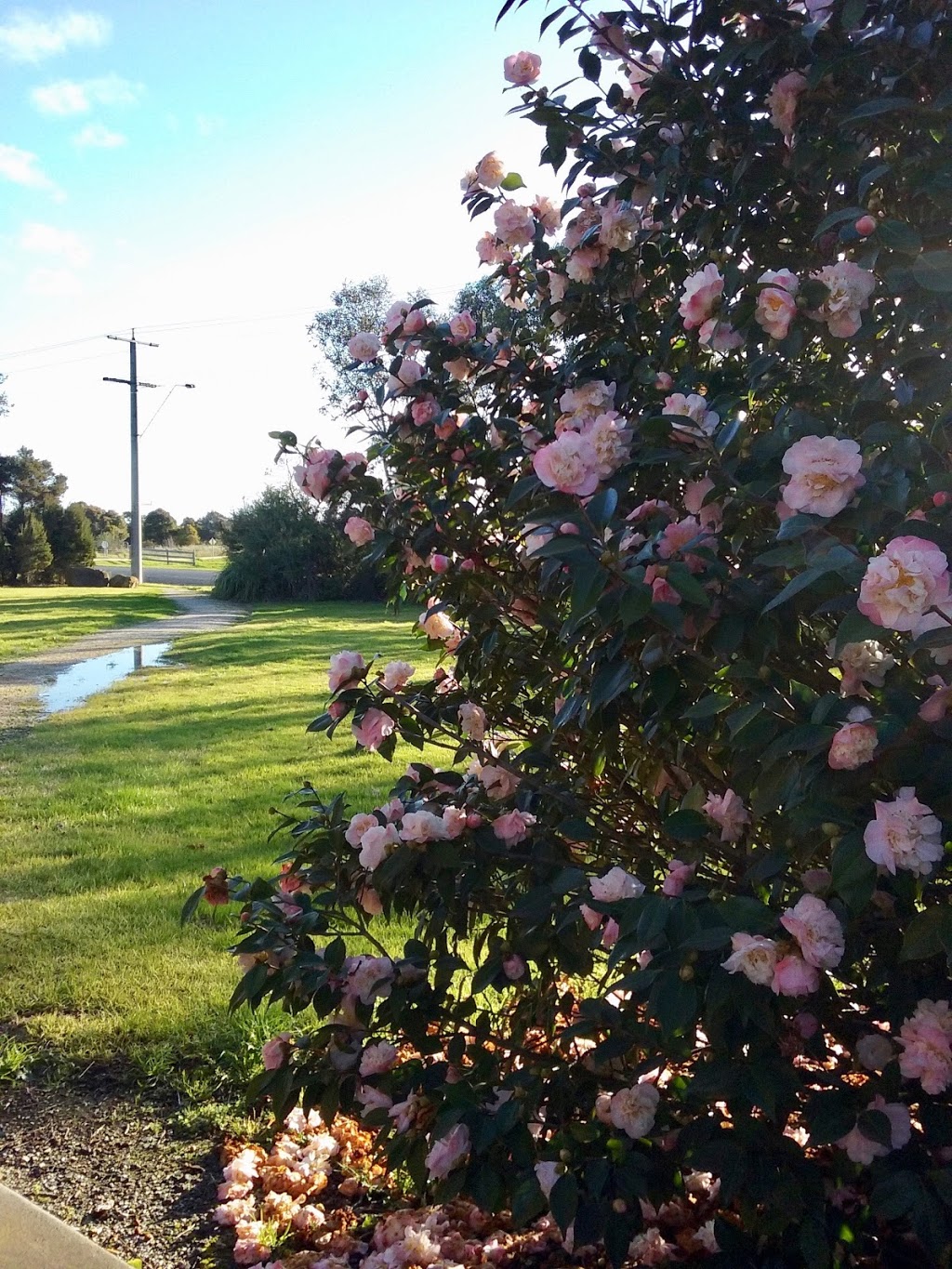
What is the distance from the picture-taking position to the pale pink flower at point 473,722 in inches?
84.3

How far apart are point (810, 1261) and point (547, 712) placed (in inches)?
46.7

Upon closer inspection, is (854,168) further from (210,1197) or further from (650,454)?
(210,1197)

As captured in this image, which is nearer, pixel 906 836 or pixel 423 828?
pixel 906 836

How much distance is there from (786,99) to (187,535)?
7290 cm

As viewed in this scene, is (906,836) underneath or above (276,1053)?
above

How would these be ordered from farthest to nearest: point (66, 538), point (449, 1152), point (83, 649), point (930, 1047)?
point (66, 538) → point (83, 649) → point (449, 1152) → point (930, 1047)

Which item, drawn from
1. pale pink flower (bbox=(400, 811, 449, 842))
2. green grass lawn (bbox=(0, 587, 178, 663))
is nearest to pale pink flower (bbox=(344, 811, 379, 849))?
pale pink flower (bbox=(400, 811, 449, 842))

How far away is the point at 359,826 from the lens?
1.79 meters

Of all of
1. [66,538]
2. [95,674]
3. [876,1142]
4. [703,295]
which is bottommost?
[95,674]

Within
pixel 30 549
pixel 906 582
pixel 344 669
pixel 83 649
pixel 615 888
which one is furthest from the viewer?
pixel 30 549

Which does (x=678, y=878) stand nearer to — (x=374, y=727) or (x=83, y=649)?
(x=374, y=727)

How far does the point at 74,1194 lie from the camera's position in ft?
7.29

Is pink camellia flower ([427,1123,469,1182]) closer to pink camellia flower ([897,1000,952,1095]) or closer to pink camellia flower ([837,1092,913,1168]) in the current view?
pink camellia flower ([837,1092,913,1168])

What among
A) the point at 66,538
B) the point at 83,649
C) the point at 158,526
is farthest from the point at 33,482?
the point at 158,526
